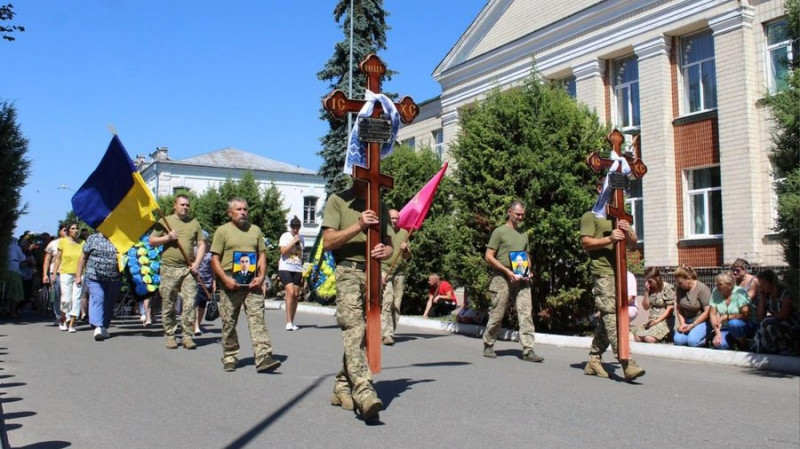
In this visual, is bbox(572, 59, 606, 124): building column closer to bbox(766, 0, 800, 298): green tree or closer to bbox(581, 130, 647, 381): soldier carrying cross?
bbox(766, 0, 800, 298): green tree

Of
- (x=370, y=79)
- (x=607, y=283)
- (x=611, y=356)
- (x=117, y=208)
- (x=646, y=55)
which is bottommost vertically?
(x=611, y=356)

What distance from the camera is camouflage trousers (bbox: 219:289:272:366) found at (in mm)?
8312

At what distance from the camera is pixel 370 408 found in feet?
18.2

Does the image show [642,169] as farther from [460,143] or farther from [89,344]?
[89,344]

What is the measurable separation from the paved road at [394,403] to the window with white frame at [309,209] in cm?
5894

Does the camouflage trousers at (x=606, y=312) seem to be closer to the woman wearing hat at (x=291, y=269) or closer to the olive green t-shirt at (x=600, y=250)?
the olive green t-shirt at (x=600, y=250)

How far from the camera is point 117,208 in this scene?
11.2 metres

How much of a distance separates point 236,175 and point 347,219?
62.0 m

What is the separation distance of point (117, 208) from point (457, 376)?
6.14 metres

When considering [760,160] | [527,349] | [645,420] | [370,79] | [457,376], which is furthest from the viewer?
[760,160]

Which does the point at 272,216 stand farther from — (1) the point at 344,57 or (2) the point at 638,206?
(2) the point at 638,206

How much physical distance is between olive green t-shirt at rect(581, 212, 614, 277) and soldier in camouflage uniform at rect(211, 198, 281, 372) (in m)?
3.81

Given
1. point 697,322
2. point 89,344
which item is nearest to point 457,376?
point 697,322

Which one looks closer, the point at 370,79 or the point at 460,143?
the point at 370,79
